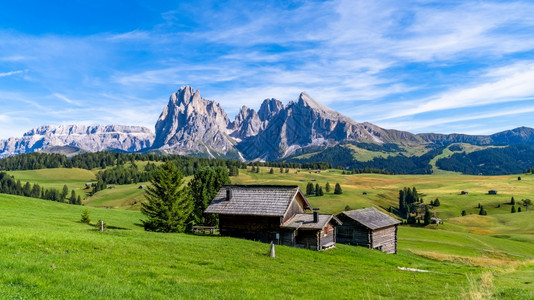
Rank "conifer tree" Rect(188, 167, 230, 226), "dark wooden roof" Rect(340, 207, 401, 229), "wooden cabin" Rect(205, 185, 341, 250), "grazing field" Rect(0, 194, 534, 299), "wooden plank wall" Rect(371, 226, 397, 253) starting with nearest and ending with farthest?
1. "grazing field" Rect(0, 194, 534, 299)
2. "wooden cabin" Rect(205, 185, 341, 250)
3. "dark wooden roof" Rect(340, 207, 401, 229)
4. "wooden plank wall" Rect(371, 226, 397, 253)
5. "conifer tree" Rect(188, 167, 230, 226)

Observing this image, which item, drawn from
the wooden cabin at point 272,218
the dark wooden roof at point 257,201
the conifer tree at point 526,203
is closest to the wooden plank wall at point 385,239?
the wooden cabin at point 272,218

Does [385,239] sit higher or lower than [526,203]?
higher

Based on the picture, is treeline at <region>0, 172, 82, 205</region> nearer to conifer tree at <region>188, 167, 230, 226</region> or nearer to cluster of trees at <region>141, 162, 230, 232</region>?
conifer tree at <region>188, 167, 230, 226</region>

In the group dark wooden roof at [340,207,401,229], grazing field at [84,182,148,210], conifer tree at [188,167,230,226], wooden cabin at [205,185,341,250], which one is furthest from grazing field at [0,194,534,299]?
grazing field at [84,182,148,210]

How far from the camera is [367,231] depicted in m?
51.8

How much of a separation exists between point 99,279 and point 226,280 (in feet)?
19.4

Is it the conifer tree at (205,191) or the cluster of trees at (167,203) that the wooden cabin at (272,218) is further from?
the conifer tree at (205,191)

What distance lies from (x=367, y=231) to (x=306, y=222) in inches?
544

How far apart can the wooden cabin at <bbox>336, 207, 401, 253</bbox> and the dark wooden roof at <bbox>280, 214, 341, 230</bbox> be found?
7.96m

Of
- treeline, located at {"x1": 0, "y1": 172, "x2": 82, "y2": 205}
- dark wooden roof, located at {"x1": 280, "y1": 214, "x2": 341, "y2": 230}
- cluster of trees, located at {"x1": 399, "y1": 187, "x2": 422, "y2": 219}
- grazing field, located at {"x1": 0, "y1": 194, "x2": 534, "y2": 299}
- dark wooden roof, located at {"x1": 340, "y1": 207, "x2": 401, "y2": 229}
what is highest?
grazing field, located at {"x1": 0, "y1": 194, "x2": 534, "y2": 299}

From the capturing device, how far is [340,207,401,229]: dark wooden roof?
51938 millimetres

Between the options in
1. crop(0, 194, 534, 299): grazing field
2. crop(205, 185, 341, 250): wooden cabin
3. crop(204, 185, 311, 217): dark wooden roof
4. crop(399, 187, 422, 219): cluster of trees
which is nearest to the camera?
crop(0, 194, 534, 299): grazing field

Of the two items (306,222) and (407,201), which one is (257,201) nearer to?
(306,222)

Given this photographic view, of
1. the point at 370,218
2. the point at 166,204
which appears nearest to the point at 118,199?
the point at 166,204
